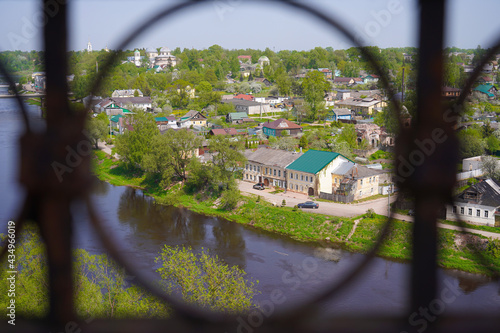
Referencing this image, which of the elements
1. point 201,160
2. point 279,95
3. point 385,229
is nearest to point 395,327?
point 385,229

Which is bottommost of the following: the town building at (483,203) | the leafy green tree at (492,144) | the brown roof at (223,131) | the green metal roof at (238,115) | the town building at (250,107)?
the town building at (483,203)

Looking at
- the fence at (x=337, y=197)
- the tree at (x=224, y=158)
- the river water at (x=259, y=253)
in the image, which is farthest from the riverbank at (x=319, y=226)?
the fence at (x=337, y=197)

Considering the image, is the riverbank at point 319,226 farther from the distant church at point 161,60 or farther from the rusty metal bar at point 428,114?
the distant church at point 161,60

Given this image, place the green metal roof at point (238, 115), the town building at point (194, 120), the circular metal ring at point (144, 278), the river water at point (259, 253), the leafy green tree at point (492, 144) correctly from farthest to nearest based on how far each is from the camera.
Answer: the green metal roof at point (238, 115) → the town building at point (194, 120) → the leafy green tree at point (492, 144) → the river water at point (259, 253) → the circular metal ring at point (144, 278)

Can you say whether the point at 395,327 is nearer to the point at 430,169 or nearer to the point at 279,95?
the point at 430,169

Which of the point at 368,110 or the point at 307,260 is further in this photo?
the point at 368,110

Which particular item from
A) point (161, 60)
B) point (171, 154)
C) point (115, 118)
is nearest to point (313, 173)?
point (171, 154)

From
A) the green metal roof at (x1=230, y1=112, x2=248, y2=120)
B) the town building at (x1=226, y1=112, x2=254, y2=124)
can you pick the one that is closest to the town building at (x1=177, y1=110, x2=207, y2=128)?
the town building at (x1=226, y1=112, x2=254, y2=124)
